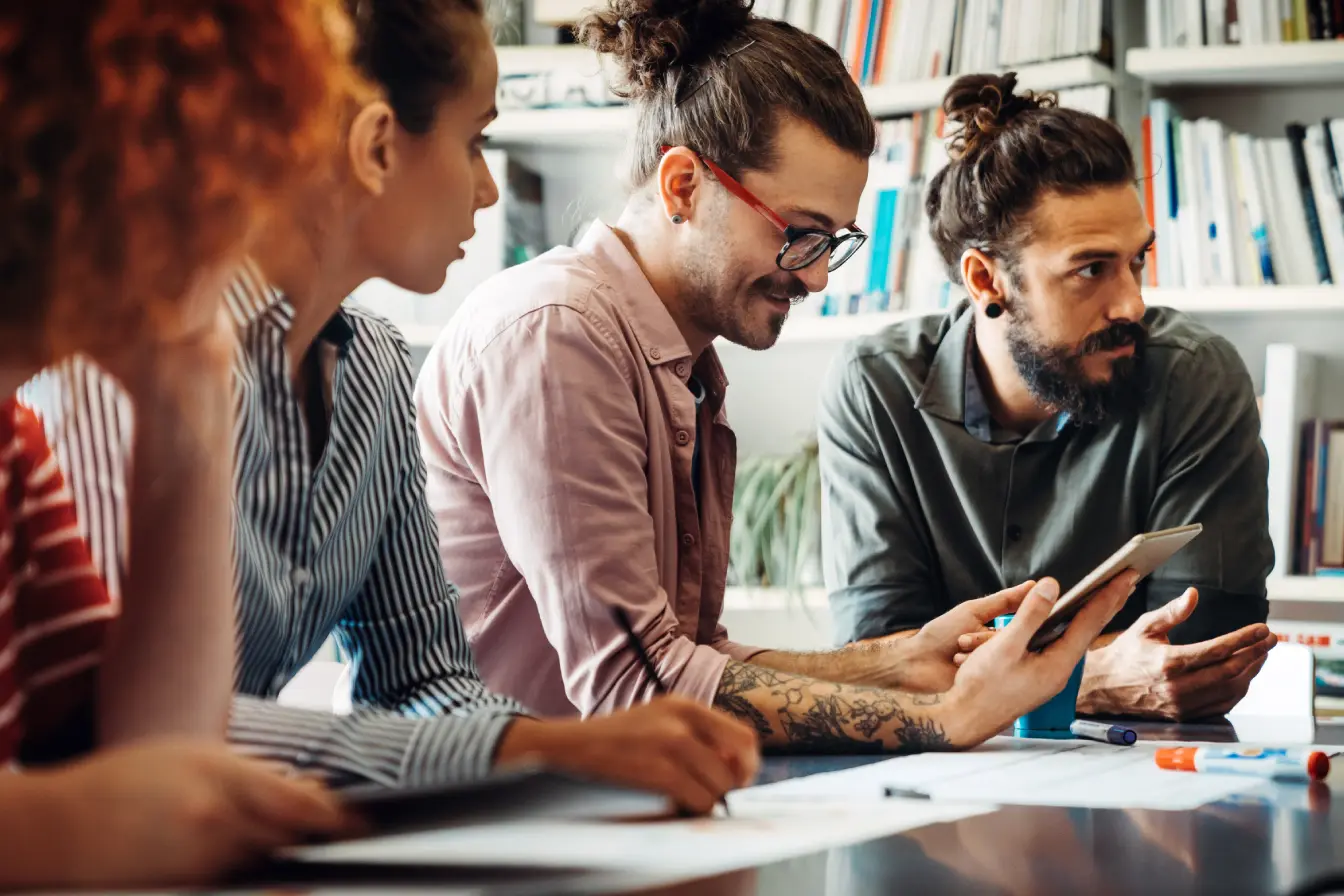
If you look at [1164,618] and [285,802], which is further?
[1164,618]

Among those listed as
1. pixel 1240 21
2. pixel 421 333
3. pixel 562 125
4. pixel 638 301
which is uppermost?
pixel 1240 21

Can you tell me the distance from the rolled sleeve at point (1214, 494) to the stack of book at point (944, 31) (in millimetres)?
667

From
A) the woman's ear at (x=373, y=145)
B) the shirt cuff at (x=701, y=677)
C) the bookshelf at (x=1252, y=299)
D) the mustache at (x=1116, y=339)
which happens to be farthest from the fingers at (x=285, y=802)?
the bookshelf at (x=1252, y=299)

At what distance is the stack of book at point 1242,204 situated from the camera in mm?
2453

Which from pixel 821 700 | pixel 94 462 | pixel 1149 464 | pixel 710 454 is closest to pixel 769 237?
pixel 710 454

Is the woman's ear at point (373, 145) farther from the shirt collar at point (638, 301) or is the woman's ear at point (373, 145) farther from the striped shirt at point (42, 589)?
the shirt collar at point (638, 301)

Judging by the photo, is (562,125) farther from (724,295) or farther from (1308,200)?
(1308,200)

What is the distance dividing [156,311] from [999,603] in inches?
41.3

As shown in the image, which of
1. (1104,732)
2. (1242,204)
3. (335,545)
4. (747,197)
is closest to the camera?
(335,545)

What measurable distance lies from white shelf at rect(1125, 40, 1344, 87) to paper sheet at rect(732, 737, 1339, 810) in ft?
4.94

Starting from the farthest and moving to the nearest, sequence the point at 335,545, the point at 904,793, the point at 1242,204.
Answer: the point at 1242,204
the point at 335,545
the point at 904,793

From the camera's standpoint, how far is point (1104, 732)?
146cm

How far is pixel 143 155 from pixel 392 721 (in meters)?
0.36

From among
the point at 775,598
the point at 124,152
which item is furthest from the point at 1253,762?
the point at 775,598
